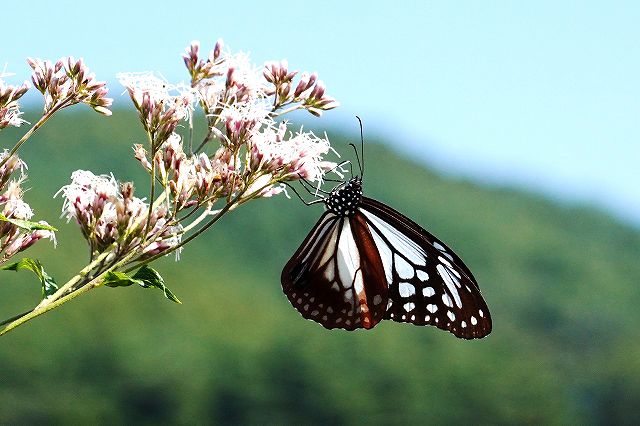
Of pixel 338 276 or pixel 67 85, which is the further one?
pixel 338 276

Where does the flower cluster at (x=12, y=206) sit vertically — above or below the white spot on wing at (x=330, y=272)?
above

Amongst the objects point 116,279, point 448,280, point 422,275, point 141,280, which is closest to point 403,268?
point 422,275

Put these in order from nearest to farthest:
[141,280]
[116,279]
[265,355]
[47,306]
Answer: [47,306] < [116,279] < [141,280] < [265,355]

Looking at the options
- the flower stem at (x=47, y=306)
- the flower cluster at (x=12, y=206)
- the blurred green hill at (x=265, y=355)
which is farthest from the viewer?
the blurred green hill at (x=265, y=355)

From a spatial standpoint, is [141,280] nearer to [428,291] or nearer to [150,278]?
[150,278]

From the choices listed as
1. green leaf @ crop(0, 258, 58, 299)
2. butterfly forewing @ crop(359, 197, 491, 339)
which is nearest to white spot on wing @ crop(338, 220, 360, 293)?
butterfly forewing @ crop(359, 197, 491, 339)

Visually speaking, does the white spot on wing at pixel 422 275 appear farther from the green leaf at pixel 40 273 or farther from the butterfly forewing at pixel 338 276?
the green leaf at pixel 40 273

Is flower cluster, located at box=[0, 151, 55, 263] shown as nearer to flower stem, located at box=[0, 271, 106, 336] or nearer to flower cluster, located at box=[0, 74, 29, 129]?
flower cluster, located at box=[0, 74, 29, 129]

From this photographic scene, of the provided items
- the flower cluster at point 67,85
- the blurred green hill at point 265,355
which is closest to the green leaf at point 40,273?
the flower cluster at point 67,85
